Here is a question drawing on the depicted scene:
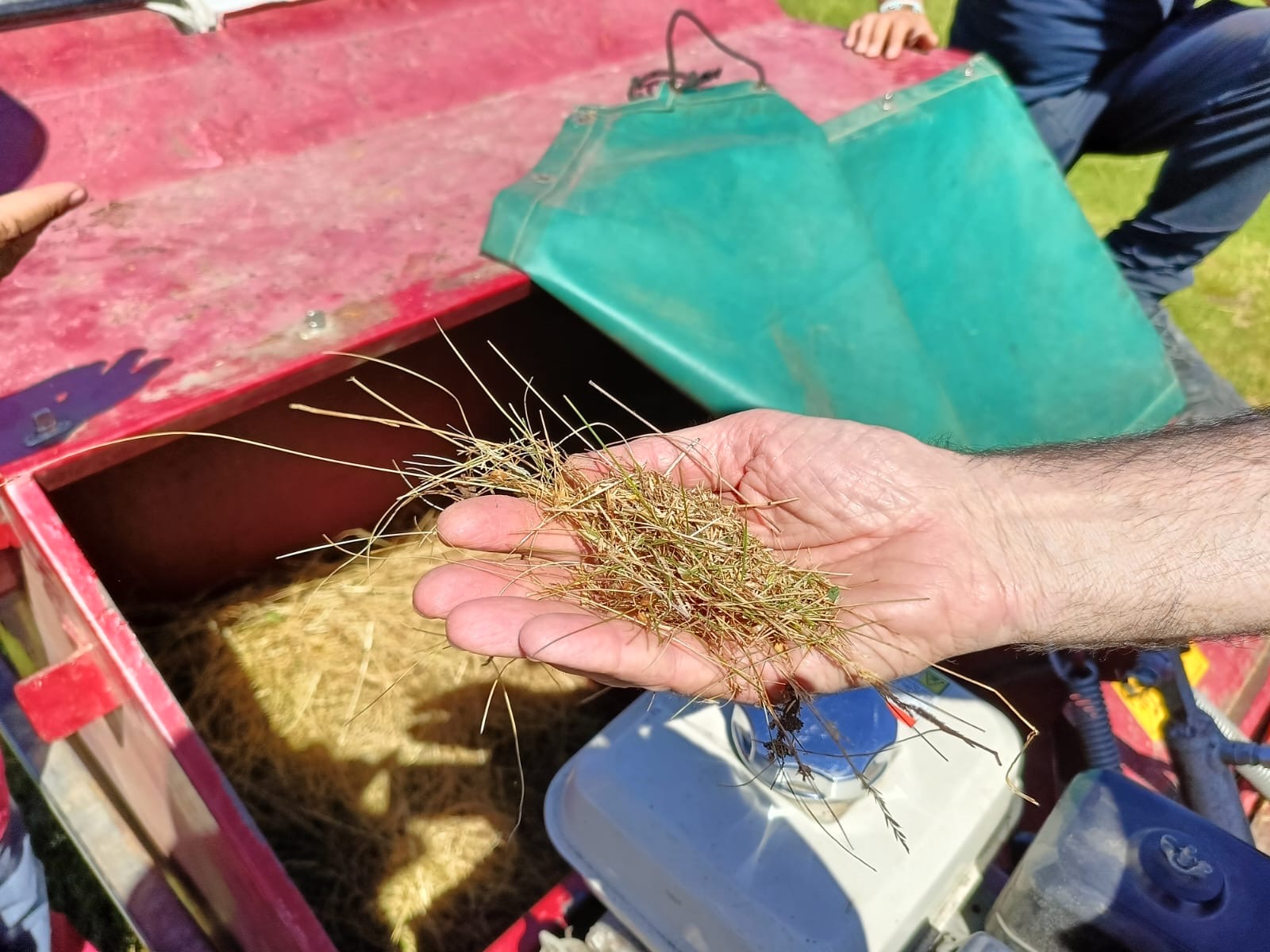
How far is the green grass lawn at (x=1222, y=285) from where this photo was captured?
3992 millimetres

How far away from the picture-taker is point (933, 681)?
1.70 metres

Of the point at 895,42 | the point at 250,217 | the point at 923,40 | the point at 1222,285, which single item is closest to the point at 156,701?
the point at 250,217

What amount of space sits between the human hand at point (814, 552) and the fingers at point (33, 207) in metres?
0.76

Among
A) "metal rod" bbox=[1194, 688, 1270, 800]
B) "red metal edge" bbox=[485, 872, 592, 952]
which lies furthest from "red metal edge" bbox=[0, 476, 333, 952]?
"metal rod" bbox=[1194, 688, 1270, 800]

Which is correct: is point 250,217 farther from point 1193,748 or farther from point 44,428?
point 1193,748

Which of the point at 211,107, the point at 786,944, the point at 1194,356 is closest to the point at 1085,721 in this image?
the point at 786,944

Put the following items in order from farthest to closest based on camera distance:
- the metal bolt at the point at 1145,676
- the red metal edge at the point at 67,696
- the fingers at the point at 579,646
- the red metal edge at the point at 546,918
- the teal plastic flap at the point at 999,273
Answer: the teal plastic flap at the point at 999,273
the metal bolt at the point at 1145,676
the red metal edge at the point at 546,918
the red metal edge at the point at 67,696
the fingers at the point at 579,646

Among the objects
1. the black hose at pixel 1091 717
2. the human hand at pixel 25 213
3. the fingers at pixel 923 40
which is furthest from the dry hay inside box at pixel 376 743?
the fingers at pixel 923 40

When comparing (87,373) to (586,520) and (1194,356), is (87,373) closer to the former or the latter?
(586,520)

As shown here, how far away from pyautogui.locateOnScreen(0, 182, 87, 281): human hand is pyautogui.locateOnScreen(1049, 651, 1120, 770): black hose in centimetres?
216

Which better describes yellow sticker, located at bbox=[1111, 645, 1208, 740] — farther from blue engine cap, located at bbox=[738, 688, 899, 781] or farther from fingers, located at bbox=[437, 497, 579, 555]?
fingers, located at bbox=[437, 497, 579, 555]

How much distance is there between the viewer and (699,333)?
1833mm

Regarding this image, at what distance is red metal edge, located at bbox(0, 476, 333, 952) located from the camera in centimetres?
128

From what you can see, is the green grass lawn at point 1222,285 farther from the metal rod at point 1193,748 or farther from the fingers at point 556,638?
the fingers at point 556,638
